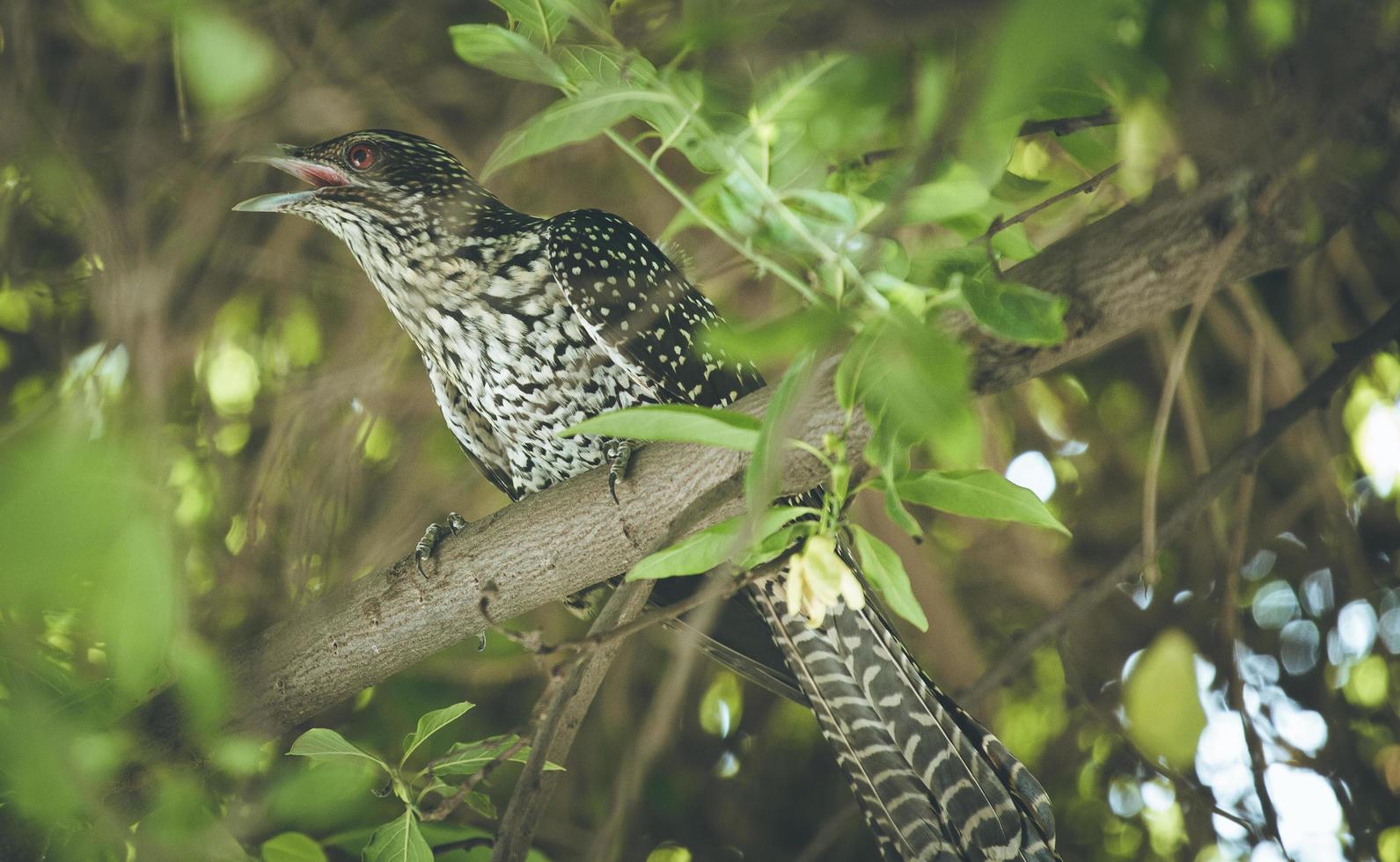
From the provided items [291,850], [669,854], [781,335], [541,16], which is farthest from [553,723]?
[669,854]

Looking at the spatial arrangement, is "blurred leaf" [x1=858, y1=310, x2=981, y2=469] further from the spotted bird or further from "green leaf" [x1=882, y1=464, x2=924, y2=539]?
the spotted bird

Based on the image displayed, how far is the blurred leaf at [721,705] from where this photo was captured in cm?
284

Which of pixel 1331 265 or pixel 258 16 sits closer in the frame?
pixel 258 16

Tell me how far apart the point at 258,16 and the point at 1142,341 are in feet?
7.42

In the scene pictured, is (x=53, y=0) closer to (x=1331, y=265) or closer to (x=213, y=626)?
(x=213, y=626)

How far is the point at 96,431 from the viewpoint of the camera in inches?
69.7

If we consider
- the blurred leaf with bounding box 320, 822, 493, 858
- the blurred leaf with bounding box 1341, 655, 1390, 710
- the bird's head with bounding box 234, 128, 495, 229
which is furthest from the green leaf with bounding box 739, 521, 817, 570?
the blurred leaf with bounding box 1341, 655, 1390, 710

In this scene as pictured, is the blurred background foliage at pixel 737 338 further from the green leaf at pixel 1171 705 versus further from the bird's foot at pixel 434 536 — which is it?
the bird's foot at pixel 434 536

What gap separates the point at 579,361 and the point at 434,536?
16.7 inches

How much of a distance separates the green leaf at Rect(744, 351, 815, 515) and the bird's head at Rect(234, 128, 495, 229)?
1413 mm

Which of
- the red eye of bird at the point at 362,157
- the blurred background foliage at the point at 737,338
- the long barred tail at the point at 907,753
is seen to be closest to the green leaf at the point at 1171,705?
the blurred background foliage at the point at 737,338

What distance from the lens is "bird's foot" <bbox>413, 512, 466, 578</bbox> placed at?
1.73 m

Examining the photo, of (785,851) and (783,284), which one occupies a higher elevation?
(783,284)

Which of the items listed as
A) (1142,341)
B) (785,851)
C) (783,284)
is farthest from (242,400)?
(1142,341)
